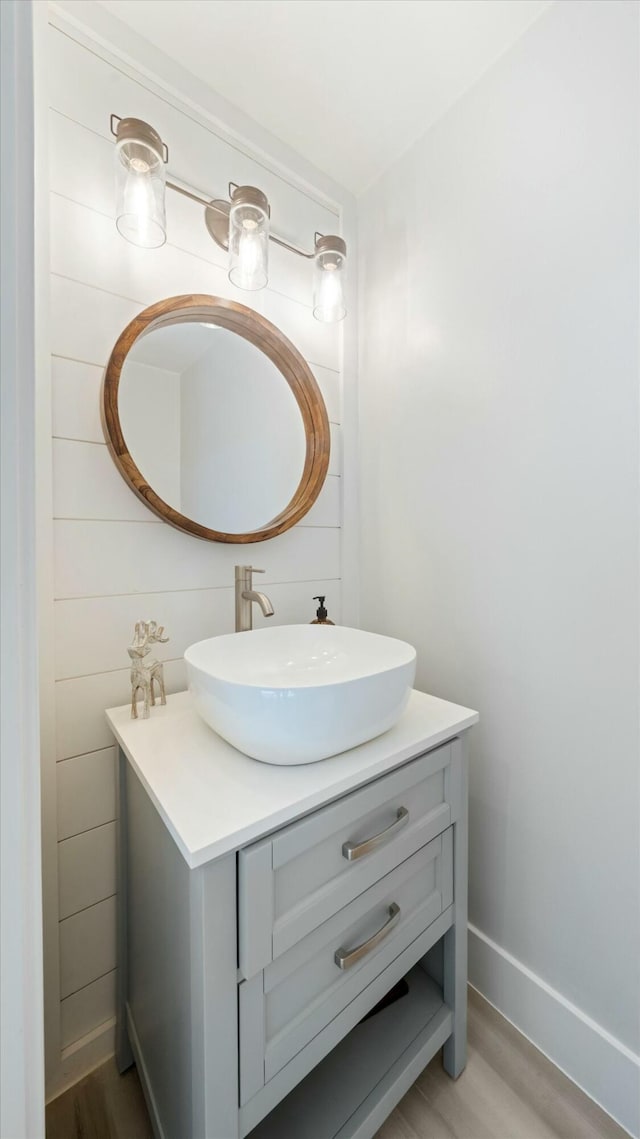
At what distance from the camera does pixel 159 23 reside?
99 centimetres

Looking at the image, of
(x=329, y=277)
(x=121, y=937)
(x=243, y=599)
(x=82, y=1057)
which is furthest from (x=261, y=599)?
(x=82, y=1057)

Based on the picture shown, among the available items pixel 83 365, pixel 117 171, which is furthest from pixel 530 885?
pixel 117 171

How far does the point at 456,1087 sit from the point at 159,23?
7.94 feet

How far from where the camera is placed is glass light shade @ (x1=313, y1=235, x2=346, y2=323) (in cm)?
121

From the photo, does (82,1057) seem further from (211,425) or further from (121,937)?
(211,425)

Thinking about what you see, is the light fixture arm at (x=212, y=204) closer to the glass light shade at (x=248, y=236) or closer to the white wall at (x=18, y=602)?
the glass light shade at (x=248, y=236)

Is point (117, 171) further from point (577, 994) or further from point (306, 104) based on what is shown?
point (577, 994)

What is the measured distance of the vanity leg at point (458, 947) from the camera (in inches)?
36.9

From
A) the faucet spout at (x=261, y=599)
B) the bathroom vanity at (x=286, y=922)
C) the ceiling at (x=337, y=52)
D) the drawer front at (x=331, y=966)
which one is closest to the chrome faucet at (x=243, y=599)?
the faucet spout at (x=261, y=599)

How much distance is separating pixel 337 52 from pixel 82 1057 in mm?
2361

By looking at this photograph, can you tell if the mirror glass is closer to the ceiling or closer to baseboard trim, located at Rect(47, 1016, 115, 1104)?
the ceiling

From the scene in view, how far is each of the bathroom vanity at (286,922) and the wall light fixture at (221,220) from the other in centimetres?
103

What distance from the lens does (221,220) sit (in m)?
1.13

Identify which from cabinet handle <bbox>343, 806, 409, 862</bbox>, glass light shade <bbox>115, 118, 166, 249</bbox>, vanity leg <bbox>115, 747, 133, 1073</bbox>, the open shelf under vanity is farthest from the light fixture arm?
the open shelf under vanity
